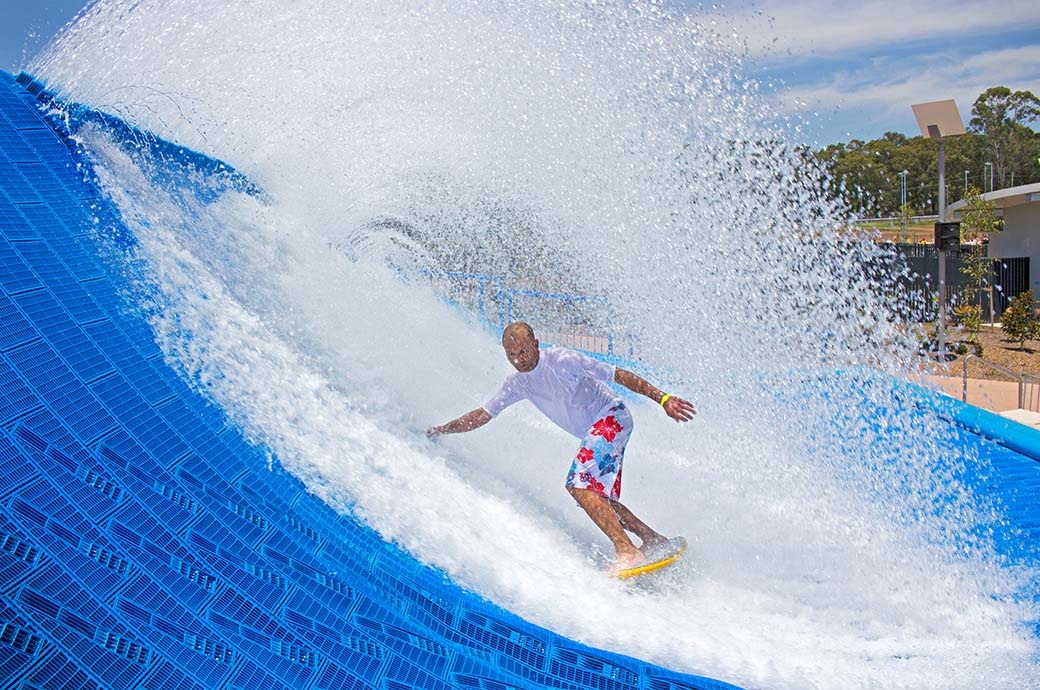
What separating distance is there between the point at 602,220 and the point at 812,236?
141 cm

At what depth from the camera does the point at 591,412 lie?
A: 12.1ft

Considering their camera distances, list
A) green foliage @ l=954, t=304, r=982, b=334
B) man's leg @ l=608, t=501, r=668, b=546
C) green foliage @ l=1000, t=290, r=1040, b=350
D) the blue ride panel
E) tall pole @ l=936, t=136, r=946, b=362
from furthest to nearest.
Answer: green foliage @ l=954, t=304, r=982, b=334 → green foliage @ l=1000, t=290, r=1040, b=350 → tall pole @ l=936, t=136, r=946, b=362 → man's leg @ l=608, t=501, r=668, b=546 → the blue ride panel

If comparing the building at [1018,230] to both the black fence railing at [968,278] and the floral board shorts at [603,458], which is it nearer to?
the black fence railing at [968,278]

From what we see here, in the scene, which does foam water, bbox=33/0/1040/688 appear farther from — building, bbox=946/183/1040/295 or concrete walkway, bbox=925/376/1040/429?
building, bbox=946/183/1040/295

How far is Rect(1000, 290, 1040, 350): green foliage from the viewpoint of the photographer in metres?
15.7

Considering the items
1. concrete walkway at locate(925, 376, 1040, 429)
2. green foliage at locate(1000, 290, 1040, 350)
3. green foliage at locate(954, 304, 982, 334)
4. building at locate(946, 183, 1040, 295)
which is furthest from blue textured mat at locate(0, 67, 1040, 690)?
building at locate(946, 183, 1040, 295)

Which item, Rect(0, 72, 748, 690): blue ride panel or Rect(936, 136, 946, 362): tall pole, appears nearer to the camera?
Rect(0, 72, 748, 690): blue ride panel

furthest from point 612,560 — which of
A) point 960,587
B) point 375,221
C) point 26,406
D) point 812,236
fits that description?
point 375,221

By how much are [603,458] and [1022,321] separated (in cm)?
1475

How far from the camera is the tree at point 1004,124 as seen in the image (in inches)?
2228

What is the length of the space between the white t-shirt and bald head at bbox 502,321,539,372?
9 cm

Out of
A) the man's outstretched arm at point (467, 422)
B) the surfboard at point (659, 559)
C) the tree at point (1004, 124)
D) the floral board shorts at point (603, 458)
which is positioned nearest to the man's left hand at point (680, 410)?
the floral board shorts at point (603, 458)

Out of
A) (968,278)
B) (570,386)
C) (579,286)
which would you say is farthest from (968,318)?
(570,386)

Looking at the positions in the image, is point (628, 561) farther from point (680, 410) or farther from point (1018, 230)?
point (1018, 230)
